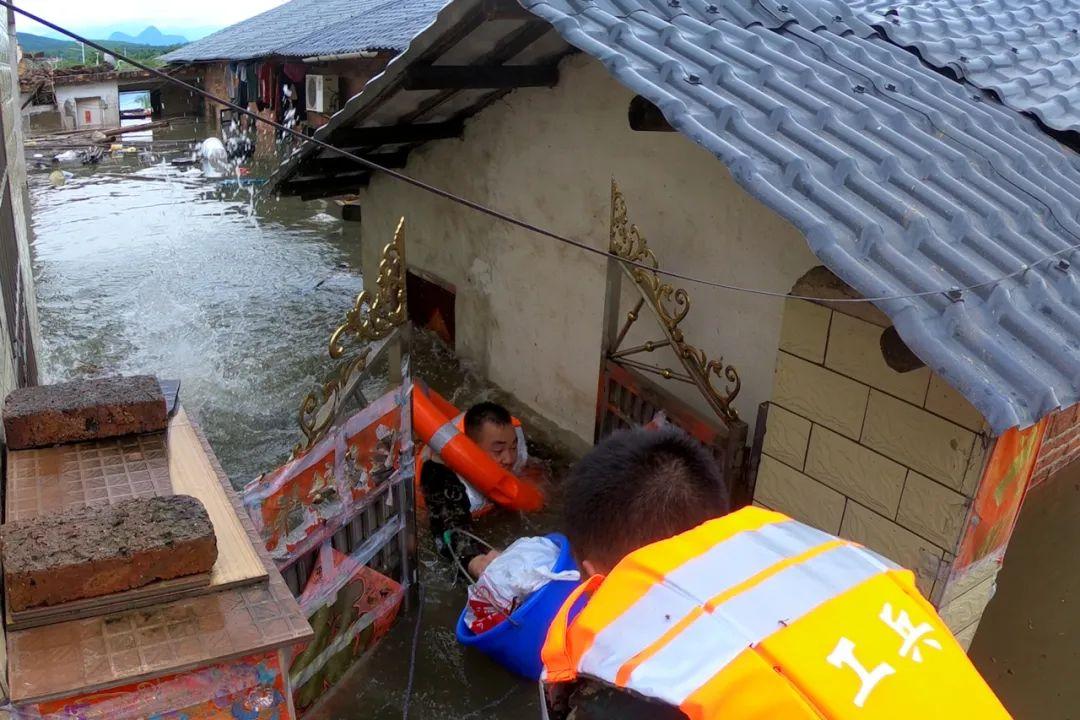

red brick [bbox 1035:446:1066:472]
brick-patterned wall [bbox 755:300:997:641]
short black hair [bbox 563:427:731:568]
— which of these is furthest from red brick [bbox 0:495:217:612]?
red brick [bbox 1035:446:1066:472]

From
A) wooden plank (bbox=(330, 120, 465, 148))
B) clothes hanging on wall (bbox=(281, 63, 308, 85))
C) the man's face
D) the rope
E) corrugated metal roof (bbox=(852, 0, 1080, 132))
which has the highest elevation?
corrugated metal roof (bbox=(852, 0, 1080, 132))

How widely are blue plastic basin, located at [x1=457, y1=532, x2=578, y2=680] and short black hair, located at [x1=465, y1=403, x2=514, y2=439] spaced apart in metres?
1.55

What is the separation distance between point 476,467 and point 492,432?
29cm

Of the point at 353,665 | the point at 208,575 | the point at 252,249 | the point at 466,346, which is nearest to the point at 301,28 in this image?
the point at 252,249

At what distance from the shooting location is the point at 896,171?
3.27 metres

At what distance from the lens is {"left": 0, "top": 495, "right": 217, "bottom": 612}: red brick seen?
169 centimetres

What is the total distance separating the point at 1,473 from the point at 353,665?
81.3 inches

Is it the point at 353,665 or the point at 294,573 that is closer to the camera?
the point at 294,573

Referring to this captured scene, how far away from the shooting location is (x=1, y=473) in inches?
85.3

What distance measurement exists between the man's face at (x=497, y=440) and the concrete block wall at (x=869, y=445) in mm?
2074

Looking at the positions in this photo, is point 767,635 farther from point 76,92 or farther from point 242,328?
point 76,92

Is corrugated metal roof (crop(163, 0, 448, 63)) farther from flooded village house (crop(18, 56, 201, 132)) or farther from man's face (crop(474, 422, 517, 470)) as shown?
man's face (crop(474, 422, 517, 470))

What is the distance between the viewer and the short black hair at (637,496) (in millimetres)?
1755

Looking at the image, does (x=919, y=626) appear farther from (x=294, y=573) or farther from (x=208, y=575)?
(x=294, y=573)
